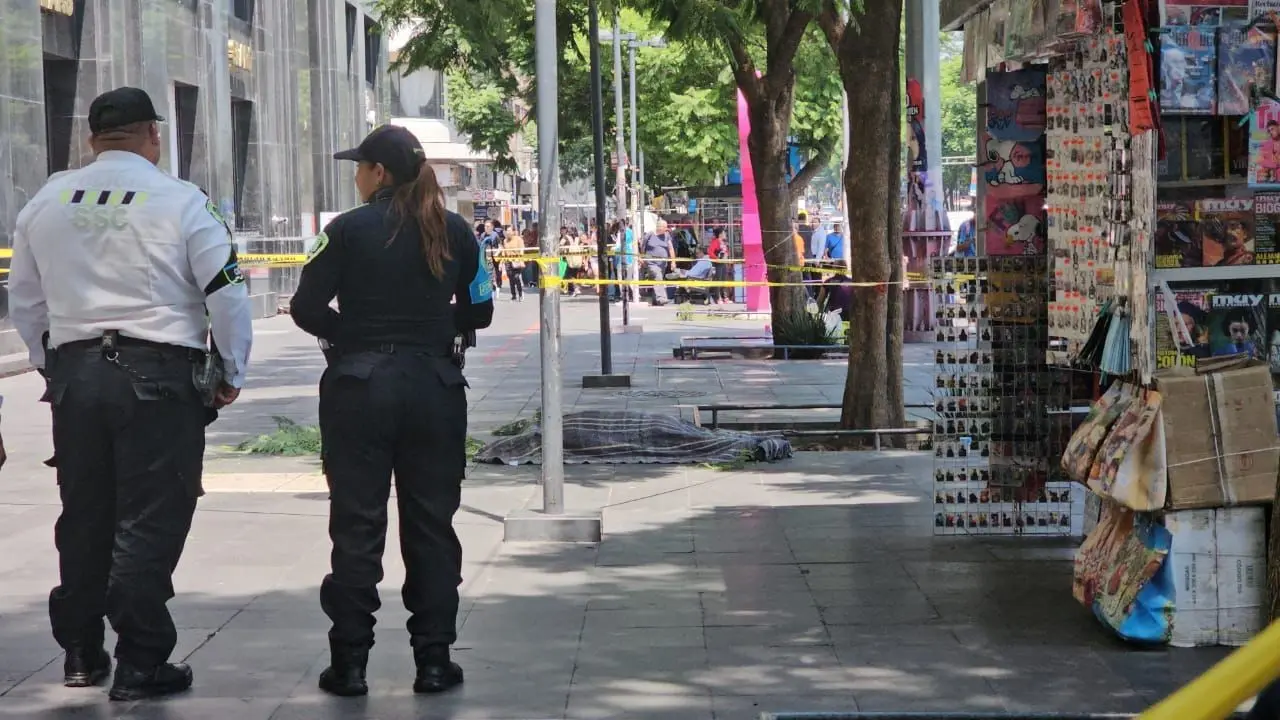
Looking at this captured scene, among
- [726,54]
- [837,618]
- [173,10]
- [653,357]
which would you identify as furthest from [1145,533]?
[173,10]

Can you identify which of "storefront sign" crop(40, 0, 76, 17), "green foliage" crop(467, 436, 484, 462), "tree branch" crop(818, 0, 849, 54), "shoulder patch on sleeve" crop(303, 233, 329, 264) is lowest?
"green foliage" crop(467, 436, 484, 462)

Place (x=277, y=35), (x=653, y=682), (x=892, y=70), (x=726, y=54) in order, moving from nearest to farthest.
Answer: (x=653, y=682) → (x=892, y=70) → (x=726, y=54) → (x=277, y=35)

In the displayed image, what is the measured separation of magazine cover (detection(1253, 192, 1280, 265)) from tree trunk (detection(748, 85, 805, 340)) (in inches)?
486

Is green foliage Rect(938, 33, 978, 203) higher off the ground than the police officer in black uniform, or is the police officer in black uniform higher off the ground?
green foliage Rect(938, 33, 978, 203)

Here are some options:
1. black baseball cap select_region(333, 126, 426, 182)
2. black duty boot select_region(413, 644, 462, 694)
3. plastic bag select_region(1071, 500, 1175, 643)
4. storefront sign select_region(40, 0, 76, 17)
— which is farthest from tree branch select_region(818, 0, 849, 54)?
storefront sign select_region(40, 0, 76, 17)

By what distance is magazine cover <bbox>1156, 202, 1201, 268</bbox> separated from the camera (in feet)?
20.6

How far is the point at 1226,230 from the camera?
6.33 m

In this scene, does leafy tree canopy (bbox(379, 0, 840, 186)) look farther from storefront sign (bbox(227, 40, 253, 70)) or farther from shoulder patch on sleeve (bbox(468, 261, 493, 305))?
shoulder patch on sleeve (bbox(468, 261, 493, 305))

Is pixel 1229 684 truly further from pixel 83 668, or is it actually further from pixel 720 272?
pixel 720 272

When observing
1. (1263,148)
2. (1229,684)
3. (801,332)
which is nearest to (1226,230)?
(1263,148)

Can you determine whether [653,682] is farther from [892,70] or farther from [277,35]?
[277,35]

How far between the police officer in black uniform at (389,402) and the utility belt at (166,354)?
32 centimetres

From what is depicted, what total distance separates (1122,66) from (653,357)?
14903mm

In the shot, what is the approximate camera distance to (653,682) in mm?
5742
